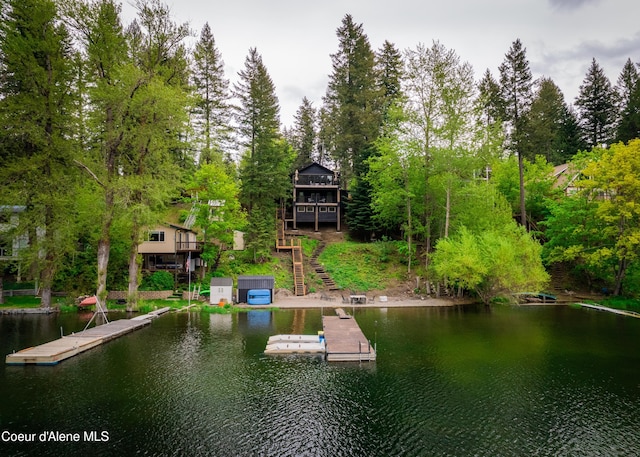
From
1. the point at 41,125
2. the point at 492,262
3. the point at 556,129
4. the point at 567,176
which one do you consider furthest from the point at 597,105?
the point at 41,125

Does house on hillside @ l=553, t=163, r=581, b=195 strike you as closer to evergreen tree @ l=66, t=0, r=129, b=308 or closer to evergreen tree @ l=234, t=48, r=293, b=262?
evergreen tree @ l=234, t=48, r=293, b=262

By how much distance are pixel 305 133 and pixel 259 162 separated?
28.3 m

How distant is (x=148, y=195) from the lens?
26.0m

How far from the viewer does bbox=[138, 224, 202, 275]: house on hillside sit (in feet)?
106

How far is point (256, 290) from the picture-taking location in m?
29.5

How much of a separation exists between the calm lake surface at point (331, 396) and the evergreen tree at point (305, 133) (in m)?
47.9

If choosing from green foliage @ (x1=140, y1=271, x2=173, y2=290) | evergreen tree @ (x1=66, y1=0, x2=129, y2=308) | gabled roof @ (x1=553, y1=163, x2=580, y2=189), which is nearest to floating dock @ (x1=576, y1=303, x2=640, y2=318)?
gabled roof @ (x1=553, y1=163, x2=580, y2=189)

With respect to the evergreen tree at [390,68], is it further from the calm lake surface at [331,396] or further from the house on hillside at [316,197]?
the calm lake surface at [331,396]

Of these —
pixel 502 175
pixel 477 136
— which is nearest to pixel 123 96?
pixel 477 136

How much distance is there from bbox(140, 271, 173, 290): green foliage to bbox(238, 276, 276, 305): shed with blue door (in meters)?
6.63

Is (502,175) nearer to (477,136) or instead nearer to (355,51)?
(477,136)

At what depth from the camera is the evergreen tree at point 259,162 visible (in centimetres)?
3594

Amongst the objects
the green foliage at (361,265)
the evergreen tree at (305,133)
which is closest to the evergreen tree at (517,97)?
the green foliage at (361,265)

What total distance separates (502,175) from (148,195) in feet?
126
